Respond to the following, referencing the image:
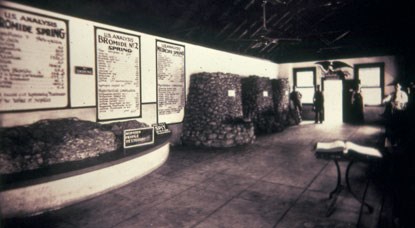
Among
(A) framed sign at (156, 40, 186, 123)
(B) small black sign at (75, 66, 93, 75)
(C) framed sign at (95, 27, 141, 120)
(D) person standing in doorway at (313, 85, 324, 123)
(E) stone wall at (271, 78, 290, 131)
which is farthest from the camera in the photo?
(D) person standing in doorway at (313, 85, 324, 123)

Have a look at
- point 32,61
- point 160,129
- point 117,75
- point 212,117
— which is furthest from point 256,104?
point 32,61

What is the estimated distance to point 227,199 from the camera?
3910 millimetres

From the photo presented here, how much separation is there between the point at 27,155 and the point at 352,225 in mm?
4338

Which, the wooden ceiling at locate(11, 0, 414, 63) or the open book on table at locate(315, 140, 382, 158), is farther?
the wooden ceiling at locate(11, 0, 414, 63)

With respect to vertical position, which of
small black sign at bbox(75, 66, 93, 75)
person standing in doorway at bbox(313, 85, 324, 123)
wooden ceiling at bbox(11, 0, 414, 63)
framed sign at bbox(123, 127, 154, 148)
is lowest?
framed sign at bbox(123, 127, 154, 148)

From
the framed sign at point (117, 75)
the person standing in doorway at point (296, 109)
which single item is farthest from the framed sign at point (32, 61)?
the person standing in doorway at point (296, 109)

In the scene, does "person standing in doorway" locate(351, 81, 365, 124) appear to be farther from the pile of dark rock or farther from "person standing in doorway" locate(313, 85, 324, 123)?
the pile of dark rock

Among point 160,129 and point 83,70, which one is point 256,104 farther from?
point 83,70

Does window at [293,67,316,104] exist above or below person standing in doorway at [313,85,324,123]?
above

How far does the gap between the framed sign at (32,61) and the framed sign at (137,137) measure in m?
1.36

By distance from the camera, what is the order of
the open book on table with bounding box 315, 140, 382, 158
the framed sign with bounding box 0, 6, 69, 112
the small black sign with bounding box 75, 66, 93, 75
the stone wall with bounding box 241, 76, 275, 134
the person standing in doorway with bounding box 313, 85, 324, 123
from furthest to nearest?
the person standing in doorway with bounding box 313, 85, 324, 123 < the stone wall with bounding box 241, 76, 275, 134 < the small black sign with bounding box 75, 66, 93, 75 < the framed sign with bounding box 0, 6, 69, 112 < the open book on table with bounding box 315, 140, 382, 158

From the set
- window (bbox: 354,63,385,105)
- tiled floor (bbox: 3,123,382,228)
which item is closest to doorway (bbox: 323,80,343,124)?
window (bbox: 354,63,385,105)

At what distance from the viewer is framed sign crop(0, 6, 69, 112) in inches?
163

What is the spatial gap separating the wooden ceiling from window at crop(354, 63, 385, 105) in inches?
46.3
